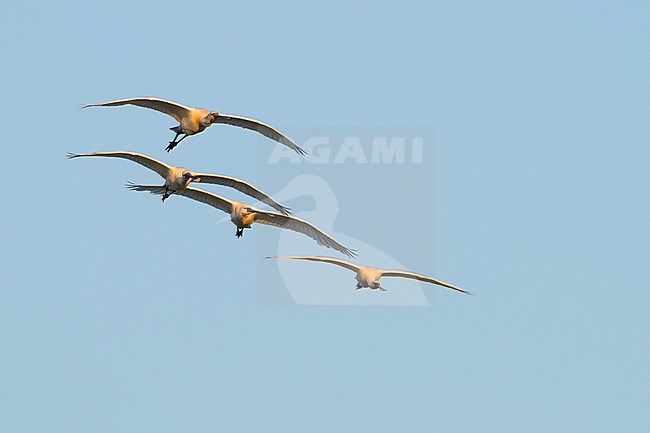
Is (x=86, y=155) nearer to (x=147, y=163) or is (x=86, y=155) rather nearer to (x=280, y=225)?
(x=147, y=163)

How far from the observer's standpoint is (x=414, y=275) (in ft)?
305

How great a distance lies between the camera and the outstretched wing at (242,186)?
89.9m

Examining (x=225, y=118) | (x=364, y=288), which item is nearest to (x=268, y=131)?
(x=225, y=118)

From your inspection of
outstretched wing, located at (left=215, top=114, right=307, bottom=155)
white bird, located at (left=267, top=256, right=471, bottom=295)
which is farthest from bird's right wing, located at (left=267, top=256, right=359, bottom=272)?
outstretched wing, located at (left=215, top=114, right=307, bottom=155)

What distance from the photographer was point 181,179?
3487 inches

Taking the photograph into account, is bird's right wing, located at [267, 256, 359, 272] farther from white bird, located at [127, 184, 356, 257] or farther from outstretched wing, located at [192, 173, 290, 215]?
outstretched wing, located at [192, 173, 290, 215]

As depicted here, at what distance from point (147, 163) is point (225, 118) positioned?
3.44 m

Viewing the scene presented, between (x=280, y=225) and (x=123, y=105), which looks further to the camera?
(x=280, y=225)

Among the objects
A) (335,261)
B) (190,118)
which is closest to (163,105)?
(190,118)

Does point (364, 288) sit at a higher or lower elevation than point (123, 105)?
lower

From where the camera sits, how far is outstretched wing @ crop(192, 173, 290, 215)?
295ft

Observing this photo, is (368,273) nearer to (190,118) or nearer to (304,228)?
(304,228)

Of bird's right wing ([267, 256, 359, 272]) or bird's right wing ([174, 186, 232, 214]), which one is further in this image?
bird's right wing ([267, 256, 359, 272])

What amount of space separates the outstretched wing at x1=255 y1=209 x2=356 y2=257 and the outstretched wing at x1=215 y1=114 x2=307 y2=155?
3.58 meters
